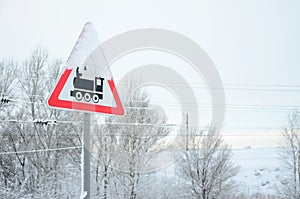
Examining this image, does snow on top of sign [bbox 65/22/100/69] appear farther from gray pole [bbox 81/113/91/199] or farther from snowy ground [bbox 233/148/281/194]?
snowy ground [bbox 233/148/281/194]

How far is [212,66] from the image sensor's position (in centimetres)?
486

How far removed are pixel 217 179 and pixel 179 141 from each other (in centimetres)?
344

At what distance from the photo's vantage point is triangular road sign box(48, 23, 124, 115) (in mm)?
1826

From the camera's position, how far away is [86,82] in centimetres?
186

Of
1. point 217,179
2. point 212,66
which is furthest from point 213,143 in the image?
point 212,66

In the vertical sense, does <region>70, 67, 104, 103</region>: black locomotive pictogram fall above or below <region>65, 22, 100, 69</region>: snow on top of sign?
below

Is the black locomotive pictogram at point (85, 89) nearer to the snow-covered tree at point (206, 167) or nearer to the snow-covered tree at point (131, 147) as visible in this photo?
the snow-covered tree at point (131, 147)

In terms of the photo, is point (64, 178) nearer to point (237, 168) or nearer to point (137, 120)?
point (137, 120)

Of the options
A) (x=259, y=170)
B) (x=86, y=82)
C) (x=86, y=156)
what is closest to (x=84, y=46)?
(x=86, y=82)

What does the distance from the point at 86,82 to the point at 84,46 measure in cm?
25

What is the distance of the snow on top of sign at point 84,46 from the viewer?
1864mm

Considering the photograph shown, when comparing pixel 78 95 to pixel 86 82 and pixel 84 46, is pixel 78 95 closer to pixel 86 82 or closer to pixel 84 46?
pixel 86 82

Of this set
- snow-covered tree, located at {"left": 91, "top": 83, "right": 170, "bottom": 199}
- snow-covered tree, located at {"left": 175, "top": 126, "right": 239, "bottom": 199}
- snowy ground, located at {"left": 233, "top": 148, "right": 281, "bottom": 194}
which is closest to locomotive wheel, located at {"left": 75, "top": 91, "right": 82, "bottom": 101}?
snow-covered tree, located at {"left": 91, "top": 83, "right": 170, "bottom": 199}

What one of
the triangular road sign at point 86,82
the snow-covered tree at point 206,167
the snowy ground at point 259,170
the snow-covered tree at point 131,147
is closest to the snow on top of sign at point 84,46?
the triangular road sign at point 86,82
